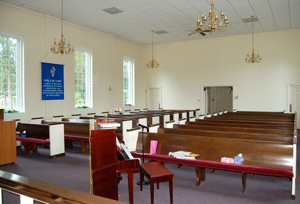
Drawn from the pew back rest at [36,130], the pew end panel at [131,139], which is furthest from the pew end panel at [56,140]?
the pew end panel at [131,139]

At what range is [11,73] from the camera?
7.23m

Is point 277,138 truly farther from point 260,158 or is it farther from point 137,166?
point 137,166

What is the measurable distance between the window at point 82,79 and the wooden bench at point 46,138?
10.7 feet

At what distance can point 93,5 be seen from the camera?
286 inches

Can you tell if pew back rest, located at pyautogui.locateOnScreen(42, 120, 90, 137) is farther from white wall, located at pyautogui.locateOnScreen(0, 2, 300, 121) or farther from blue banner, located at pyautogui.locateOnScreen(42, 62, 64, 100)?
blue banner, located at pyautogui.locateOnScreen(42, 62, 64, 100)

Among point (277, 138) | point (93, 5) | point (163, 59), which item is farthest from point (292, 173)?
point (163, 59)

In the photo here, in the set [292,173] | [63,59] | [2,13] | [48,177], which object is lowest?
[48,177]

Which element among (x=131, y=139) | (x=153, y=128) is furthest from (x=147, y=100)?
(x=131, y=139)

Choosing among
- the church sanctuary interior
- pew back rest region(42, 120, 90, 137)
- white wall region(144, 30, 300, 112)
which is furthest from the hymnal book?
white wall region(144, 30, 300, 112)

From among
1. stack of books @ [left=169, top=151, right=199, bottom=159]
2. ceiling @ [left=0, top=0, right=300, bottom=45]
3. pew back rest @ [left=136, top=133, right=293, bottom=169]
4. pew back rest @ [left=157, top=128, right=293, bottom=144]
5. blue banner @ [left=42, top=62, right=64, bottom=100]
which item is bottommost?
stack of books @ [left=169, top=151, right=199, bottom=159]

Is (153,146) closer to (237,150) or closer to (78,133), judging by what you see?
(237,150)

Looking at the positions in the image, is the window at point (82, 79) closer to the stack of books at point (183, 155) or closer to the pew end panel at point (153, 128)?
A: the pew end panel at point (153, 128)

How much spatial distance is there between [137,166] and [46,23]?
701 cm

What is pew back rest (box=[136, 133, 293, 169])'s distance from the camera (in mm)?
3164
